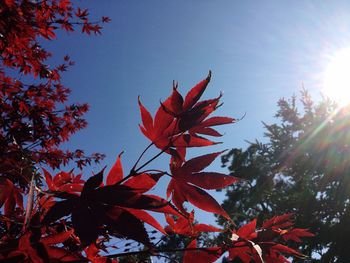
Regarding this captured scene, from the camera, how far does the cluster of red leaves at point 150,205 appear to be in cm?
51

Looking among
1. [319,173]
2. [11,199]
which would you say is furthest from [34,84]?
[319,173]

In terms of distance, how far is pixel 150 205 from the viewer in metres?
0.57

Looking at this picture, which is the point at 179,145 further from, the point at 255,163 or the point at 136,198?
the point at 255,163

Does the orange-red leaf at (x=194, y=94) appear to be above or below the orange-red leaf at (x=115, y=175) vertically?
above

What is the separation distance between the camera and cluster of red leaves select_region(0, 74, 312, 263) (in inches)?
19.9

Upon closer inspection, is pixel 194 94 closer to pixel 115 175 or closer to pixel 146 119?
pixel 146 119

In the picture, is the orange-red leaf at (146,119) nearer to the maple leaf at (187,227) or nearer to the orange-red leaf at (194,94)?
the orange-red leaf at (194,94)

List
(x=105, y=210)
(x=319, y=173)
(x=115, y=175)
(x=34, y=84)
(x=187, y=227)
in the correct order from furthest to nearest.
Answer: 1. (x=319, y=173)
2. (x=34, y=84)
3. (x=187, y=227)
4. (x=115, y=175)
5. (x=105, y=210)

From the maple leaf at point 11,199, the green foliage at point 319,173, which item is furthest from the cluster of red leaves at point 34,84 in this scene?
the green foliage at point 319,173

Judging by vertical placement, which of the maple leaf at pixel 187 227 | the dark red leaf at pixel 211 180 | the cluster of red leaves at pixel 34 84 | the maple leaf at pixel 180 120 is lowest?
the maple leaf at pixel 187 227

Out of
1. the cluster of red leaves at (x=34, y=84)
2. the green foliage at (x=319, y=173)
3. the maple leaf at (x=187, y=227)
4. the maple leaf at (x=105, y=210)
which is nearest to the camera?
the maple leaf at (x=105, y=210)

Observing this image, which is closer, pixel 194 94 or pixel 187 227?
pixel 194 94

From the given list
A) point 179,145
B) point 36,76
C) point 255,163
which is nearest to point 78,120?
point 36,76

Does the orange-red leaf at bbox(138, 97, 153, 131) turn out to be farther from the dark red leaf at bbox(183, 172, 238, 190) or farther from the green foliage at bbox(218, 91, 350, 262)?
the green foliage at bbox(218, 91, 350, 262)
